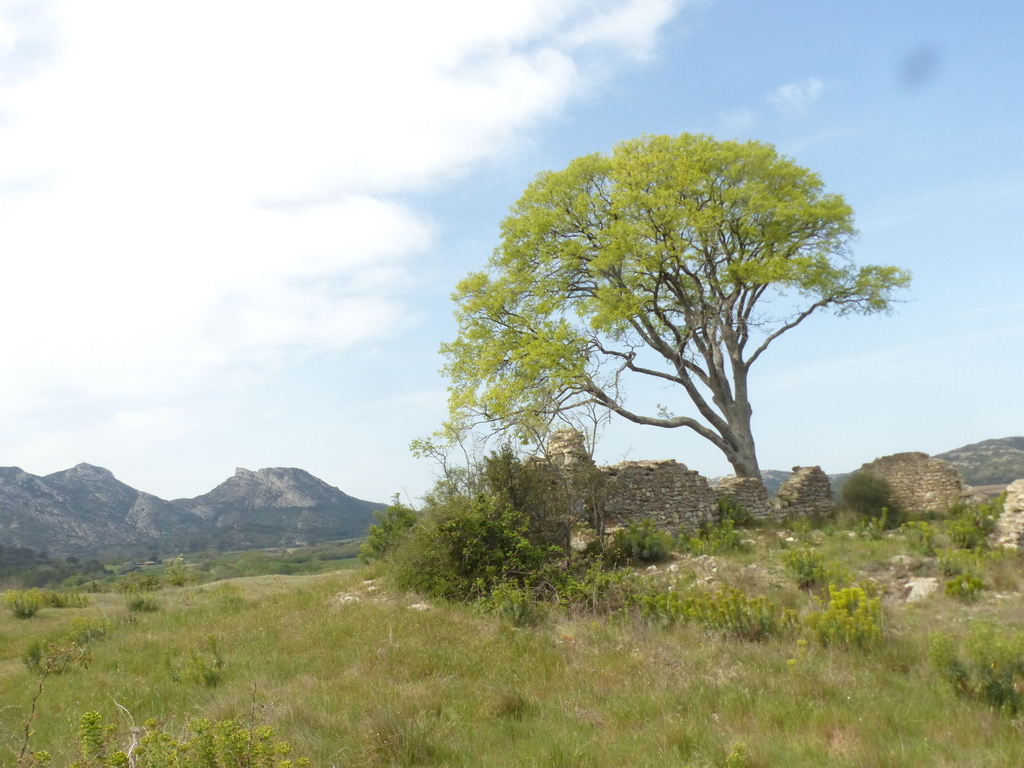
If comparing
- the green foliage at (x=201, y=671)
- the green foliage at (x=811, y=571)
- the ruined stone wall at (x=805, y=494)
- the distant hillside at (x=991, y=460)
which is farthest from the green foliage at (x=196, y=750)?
the distant hillside at (x=991, y=460)

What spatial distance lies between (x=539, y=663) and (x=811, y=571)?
6.50 m

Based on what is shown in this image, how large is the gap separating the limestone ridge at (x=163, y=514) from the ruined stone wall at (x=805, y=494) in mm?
66475

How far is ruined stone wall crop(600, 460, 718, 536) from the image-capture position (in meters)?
17.3

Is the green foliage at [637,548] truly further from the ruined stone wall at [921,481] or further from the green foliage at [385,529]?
the ruined stone wall at [921,481]

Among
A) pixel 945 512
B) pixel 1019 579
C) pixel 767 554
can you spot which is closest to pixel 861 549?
pixel 767 554

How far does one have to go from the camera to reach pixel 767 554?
14.6 metres

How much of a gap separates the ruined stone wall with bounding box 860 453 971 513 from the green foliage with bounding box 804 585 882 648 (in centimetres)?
1318

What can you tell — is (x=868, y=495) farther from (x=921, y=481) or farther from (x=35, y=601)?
(x=35, y=601)

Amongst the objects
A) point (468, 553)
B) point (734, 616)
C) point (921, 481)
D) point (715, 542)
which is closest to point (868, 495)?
point (921, 481)

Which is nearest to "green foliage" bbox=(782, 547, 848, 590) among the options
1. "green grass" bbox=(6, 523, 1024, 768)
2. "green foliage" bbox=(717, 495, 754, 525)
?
"green grass" bbox=(6, 523, 1024, 768)

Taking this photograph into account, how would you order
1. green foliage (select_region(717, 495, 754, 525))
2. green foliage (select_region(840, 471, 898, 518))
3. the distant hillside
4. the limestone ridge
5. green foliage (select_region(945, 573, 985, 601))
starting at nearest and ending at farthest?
green foliage (select_region(945, 573, 985, 601)) → green foliage (select_region(717, 495, 754, 525)) → green foliage (select_region(840, 471, 898, 518)) → the distant hillside → the limestone ridge

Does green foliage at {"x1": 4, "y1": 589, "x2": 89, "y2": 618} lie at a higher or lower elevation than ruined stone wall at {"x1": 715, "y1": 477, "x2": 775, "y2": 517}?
lower

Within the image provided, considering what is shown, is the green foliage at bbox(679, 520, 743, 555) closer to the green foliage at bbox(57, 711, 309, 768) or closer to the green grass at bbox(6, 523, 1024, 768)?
the green grass at bbox(6, 523, 1024, 768)

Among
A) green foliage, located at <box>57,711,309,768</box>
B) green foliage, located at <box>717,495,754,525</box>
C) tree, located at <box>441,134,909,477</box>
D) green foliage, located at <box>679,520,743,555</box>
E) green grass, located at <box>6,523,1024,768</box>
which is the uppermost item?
tree, located at <box>441,134,909,477</box>
